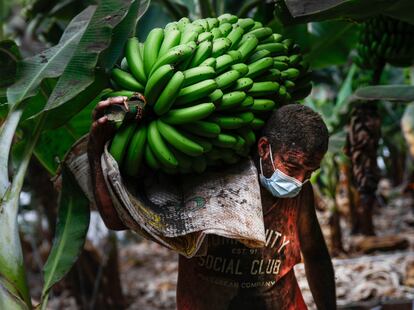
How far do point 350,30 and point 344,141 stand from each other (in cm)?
52

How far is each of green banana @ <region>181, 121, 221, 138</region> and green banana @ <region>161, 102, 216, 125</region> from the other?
0.03 meters

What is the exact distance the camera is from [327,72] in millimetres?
4660

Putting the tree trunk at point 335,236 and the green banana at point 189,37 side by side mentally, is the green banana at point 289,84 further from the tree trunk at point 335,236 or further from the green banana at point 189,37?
the tree trunk at point 335,236

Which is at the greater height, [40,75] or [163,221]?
[40,75]

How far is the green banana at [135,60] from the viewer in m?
1.46

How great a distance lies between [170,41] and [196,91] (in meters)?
0.18

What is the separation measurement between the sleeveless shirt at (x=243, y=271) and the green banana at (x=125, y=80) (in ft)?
1.49

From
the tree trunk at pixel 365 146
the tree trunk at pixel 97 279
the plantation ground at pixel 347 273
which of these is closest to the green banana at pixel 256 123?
the tree trunk at pixel 365 146

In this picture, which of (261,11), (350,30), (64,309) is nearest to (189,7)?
(261,11)

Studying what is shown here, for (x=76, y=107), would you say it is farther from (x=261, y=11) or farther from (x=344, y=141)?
(x=344, y=141)

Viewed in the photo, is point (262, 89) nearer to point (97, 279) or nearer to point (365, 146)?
point (365, 146)

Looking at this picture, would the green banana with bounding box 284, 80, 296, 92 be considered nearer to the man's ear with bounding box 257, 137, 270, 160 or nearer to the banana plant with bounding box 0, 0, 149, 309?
the man's ear with bounding box 257, 137, 270, 160

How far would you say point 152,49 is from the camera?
4.84 ft

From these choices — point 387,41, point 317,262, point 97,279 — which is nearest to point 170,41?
point 317,262
